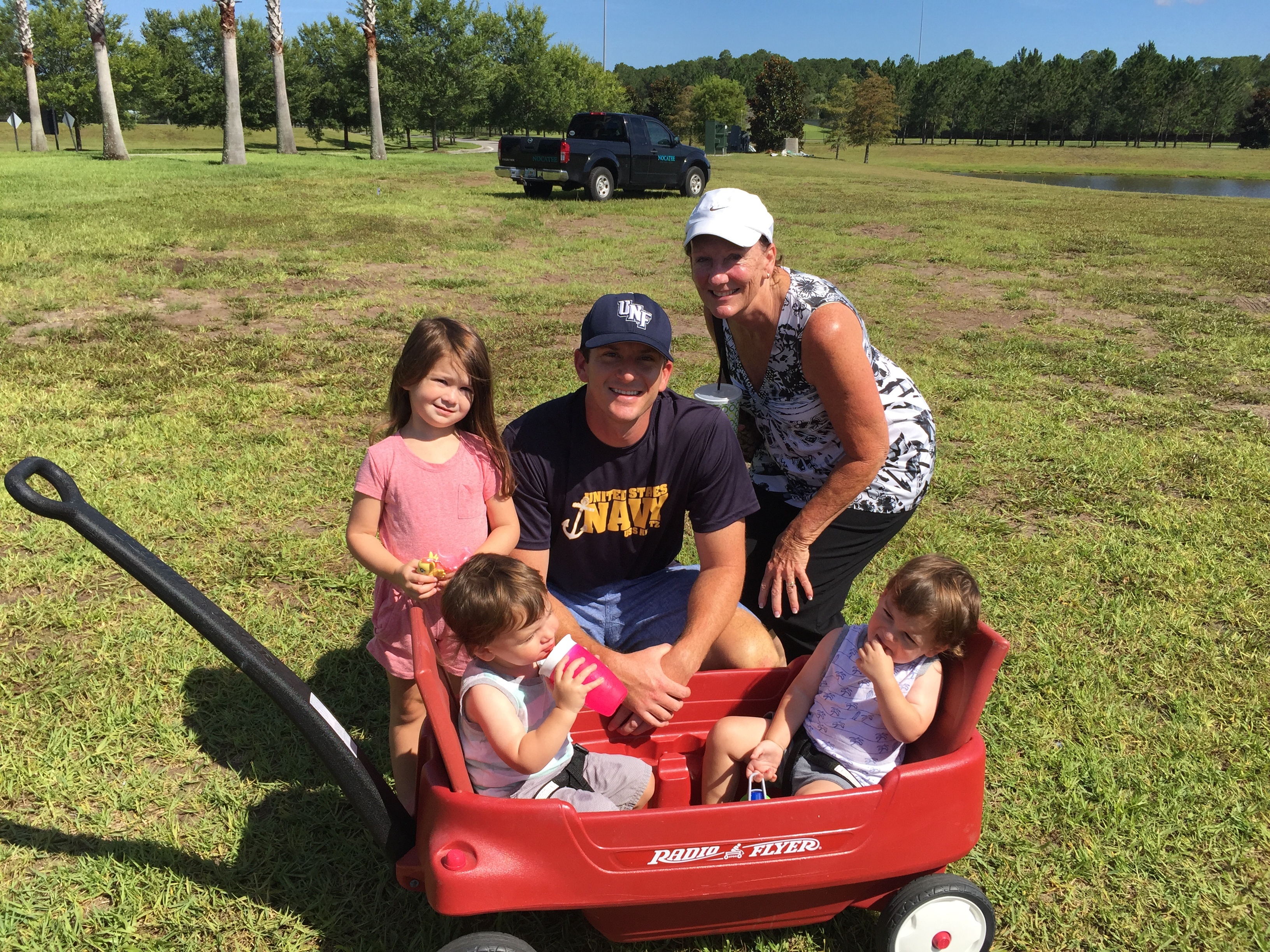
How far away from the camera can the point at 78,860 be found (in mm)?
2357

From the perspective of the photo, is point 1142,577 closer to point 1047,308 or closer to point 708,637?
point 708,637

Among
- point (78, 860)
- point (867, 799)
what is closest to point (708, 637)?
point (867, 799)

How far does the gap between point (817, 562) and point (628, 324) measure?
1171mm

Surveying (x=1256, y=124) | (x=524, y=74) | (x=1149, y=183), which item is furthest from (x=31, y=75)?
(x=1256, y=124)

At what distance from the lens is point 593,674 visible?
206 centimetres

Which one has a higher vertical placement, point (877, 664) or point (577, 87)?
point (577, 87)

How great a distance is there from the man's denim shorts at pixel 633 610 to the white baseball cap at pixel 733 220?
1.00 metres

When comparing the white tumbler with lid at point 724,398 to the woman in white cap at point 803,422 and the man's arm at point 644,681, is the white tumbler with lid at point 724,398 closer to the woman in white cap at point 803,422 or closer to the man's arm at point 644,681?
the woman in white cap at point 803,422

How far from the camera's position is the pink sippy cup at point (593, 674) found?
2.04 meters

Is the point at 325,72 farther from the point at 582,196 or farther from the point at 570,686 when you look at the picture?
the point at 570,686

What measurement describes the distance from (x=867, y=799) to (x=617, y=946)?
81cm

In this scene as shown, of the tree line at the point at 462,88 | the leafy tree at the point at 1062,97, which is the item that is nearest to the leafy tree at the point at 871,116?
the tree line at the point at 462,88

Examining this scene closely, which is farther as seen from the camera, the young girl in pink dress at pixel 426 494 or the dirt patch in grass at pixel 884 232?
the dirt patch in grass at pixel 884 232

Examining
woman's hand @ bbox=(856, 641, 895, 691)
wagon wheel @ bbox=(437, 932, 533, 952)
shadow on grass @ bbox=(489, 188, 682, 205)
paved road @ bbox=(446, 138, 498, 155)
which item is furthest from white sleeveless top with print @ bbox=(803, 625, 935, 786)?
paved road @ bbox=(446, 138, 498, 155)
